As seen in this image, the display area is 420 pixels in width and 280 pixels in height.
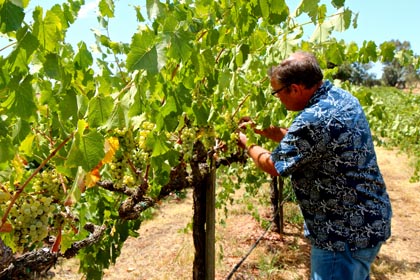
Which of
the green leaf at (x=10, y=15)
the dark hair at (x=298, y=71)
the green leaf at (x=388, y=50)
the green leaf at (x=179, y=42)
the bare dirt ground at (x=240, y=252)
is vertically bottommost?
the bare dirt ground at (x=240, y=252)

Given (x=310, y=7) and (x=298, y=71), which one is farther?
(x=298, y=71)

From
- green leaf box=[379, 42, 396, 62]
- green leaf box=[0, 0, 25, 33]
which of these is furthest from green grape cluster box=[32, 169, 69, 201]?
green leaf box=[379, 42, 396, 62]

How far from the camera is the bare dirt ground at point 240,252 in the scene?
530 centimetres

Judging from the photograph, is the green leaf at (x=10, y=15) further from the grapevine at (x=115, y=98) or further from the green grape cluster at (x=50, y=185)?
the green grape cluster at (x=50, y=185)

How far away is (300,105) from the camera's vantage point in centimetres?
226

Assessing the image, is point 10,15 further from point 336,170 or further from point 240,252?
point 240,252

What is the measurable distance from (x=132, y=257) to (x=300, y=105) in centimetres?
445

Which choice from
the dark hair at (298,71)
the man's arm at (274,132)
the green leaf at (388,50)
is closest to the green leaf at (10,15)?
the dark hair at (298,71)

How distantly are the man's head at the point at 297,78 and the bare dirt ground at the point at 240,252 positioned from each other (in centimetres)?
318

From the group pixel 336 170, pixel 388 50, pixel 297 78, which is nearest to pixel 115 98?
pixel 297 78

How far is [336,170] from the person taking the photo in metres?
2.05

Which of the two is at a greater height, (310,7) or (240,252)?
(310,7)

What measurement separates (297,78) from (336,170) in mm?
502

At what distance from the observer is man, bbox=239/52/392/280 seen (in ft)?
6.58
